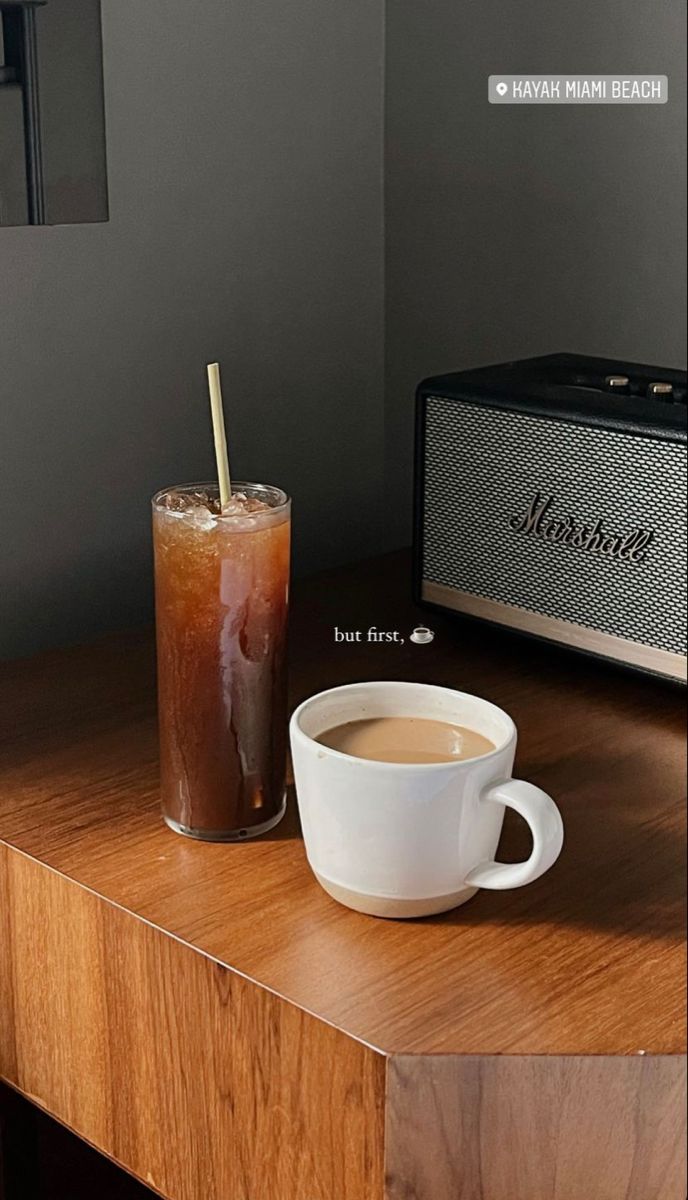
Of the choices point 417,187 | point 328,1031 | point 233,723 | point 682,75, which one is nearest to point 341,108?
point 417,187

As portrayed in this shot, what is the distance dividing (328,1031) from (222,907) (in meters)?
0.09

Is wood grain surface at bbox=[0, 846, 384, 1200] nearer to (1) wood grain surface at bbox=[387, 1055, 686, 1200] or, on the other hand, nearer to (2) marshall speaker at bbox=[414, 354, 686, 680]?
(1) wood grain surface at bbox=[387, 1055, 686, 1200]

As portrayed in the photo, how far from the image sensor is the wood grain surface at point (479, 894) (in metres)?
0.48

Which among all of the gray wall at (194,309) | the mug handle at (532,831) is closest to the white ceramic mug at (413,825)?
the mug handle at (532,831)

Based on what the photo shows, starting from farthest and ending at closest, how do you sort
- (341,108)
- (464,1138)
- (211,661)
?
(341,108) < (211,661) < (464,1138)

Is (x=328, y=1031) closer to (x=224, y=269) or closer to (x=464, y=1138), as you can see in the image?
(x=464, y=1138)

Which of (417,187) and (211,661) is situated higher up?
(417,187)

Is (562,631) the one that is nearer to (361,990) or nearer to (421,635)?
(421,635)

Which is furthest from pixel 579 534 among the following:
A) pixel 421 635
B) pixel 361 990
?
pixel 361 990

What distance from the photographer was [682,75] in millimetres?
541

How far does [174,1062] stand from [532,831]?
162 mm

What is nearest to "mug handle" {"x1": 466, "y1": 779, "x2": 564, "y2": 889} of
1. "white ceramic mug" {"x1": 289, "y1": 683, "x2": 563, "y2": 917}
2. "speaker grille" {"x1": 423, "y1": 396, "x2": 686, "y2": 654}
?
"white ceramic mug" {"x1": 289, "y1": 683, "x2": 563, "y2": 917}

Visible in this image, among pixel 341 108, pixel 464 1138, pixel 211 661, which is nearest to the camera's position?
pixel 464 1138

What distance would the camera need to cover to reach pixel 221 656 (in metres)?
0.59
